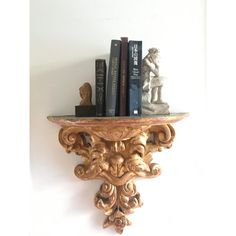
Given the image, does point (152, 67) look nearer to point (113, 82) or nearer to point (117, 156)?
point (113, 82)

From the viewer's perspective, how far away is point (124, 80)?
82 centimetres

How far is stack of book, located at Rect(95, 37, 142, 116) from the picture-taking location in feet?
2.67

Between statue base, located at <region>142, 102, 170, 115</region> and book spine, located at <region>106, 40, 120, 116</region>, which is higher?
book spine, located at <region>106, 40, 120, 116</region>

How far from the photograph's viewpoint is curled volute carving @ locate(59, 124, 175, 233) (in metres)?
0.88

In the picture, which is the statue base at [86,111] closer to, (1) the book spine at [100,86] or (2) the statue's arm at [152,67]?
(1) the book spine at [100,86]

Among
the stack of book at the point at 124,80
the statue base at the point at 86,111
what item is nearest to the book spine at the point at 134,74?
the stack of book at the point at 124,80

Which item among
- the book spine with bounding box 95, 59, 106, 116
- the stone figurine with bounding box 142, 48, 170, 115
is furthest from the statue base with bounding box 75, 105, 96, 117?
the stone figurine with bounding box 142, 48, 170, 115

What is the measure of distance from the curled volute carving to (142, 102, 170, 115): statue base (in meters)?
0.05

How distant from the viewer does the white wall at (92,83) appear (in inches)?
36.9

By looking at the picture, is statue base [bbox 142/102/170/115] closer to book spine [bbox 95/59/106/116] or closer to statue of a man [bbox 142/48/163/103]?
statue of a man [bbox 142/48/163/103]

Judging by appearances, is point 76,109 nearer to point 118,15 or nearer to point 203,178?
point 118,15

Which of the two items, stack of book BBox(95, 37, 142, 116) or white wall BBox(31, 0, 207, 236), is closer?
stack of book BBox(95, 37, 142, 116)

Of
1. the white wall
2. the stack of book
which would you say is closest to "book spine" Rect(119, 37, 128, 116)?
the stack of book

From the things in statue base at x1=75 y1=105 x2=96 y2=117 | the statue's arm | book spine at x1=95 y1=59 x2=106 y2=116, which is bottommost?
statue base at x1=75 y1=105 x2=96 y2=117
